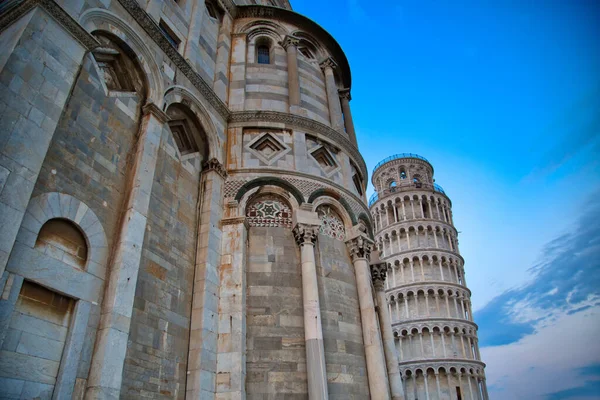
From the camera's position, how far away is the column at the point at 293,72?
1511 centimetres

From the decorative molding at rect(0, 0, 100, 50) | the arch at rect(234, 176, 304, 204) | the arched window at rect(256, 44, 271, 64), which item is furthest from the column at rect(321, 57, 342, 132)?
the decorative molding at rect(0, 0, 100, 50)

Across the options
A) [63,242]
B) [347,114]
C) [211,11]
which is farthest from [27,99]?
[347,114]

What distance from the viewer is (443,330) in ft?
134

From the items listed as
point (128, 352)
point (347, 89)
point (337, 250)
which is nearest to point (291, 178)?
point (337, 250)

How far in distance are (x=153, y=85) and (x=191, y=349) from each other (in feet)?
21.0

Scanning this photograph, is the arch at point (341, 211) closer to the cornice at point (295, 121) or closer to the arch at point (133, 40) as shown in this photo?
the cornice at point (295, 121)

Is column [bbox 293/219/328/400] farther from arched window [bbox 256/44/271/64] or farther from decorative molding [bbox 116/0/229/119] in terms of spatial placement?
arched window [bbox 256/44/271/64]

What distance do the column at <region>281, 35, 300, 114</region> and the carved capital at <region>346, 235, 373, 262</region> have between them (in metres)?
4.92

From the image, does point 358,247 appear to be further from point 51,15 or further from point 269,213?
point 51,15

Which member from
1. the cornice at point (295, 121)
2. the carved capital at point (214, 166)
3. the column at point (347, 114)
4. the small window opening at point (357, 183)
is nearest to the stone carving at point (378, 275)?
the small window opening at point (357, 183)

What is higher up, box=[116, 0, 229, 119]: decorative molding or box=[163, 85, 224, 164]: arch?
box=[116, 0, 229, 119]: decorative molding

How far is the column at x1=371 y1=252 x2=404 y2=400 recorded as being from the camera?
13.0m

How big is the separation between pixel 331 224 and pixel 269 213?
2.06 metres

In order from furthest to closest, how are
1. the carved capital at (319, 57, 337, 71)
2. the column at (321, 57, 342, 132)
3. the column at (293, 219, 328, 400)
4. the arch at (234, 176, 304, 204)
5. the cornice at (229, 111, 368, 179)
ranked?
the carved capital at (319, 57, 337, 71)
the column at (321, 57, 342, 132)
the cornice at (229, 111, 368, 179)
the arch at (234, 176, 304, 204)
the column at (293, 219, 328, 400)
